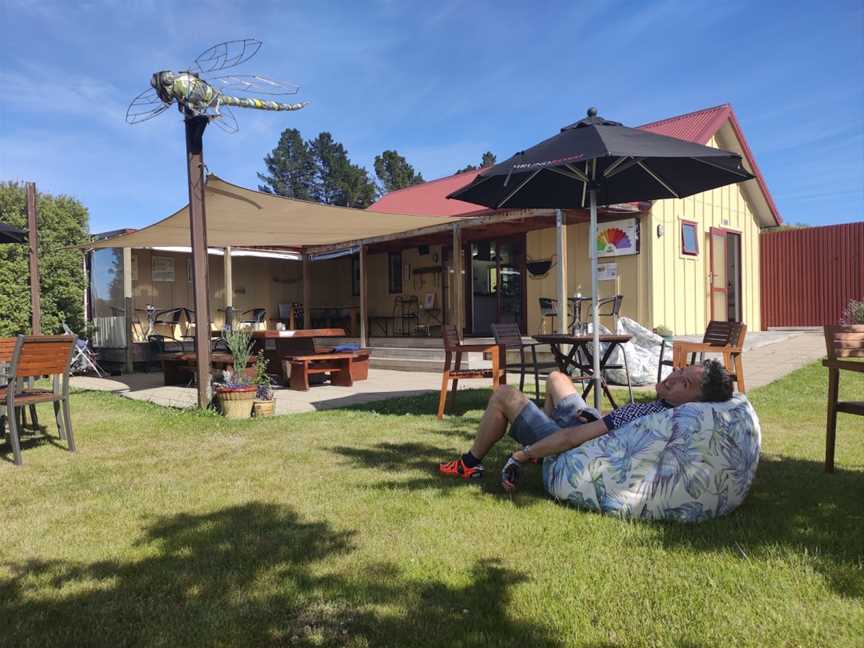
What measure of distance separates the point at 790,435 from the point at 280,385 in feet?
18.7

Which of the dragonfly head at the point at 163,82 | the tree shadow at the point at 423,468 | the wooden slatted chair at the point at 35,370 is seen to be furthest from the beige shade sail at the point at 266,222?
the tree shadow at the point at 423,468

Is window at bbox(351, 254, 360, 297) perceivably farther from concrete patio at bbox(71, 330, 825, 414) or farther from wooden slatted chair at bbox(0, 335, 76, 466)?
wooden slatted chair at bbox(0, 335, 76, 466)

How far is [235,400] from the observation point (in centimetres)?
519

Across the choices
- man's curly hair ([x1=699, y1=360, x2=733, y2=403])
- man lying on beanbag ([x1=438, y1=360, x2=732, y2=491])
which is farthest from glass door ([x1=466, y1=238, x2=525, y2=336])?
man's curly hair ([x1=699, y1=360, x2=733, y2=403])

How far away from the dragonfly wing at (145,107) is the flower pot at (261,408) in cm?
283

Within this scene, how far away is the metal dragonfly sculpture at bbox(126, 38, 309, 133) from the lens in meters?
5.35

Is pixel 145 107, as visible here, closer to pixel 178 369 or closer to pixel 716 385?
pixel 178 369

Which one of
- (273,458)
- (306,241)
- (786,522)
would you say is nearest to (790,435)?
(786,522)

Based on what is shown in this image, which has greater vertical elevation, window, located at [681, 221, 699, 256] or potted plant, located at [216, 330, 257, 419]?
window, located at [681, 221, 699, 256]

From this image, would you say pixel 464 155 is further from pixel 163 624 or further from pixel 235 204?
pixel 163 624

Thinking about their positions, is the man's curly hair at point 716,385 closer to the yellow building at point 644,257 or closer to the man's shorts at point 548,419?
the man's shorts at point 548,419

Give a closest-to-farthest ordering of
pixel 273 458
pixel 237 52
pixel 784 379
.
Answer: pixel 273 458, pixel 237 52, pixel 784 379

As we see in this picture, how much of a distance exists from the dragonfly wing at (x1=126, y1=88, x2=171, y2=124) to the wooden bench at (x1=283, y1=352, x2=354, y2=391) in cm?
301

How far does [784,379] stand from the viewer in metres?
6.53
